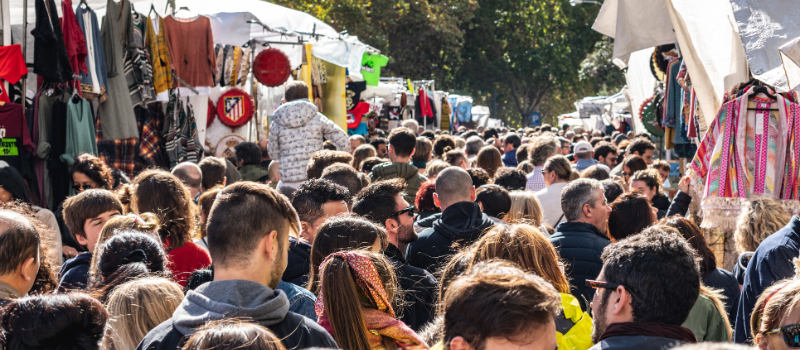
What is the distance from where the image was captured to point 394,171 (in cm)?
696

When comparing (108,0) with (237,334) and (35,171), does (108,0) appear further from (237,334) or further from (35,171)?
(237,334)

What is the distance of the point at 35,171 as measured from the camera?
662 cm

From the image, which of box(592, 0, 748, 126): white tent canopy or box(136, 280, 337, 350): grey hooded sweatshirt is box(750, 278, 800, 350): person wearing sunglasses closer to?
box(136, 280, 337, 350): grey hooded sweatshirt

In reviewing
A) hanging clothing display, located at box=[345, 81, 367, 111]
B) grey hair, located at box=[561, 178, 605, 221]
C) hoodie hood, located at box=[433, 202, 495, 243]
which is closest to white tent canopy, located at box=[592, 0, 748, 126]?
grey hair, located at box=[561, 178, 605, 221]

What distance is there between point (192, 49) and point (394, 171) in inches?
121

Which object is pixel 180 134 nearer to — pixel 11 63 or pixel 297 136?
pixel 297 136

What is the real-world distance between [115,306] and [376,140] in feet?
28.9

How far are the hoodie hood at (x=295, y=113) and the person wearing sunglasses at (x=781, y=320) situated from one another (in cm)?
551

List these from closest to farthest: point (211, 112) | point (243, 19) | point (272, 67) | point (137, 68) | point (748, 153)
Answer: point (748, 153) < point (137, 68) < point (243, 19) < point (272, 67) < point (211, 112)

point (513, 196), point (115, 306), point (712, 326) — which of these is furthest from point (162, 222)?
point (712, 326)

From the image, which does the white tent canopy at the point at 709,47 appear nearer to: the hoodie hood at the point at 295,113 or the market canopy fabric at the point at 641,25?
the market canopy fabric at the point at 641,25

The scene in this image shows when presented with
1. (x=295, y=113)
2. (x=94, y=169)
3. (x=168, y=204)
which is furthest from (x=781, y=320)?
(x=295, y=113)

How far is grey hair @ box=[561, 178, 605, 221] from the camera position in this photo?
4.89m

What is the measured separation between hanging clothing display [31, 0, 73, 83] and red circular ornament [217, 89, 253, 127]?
430 cm
